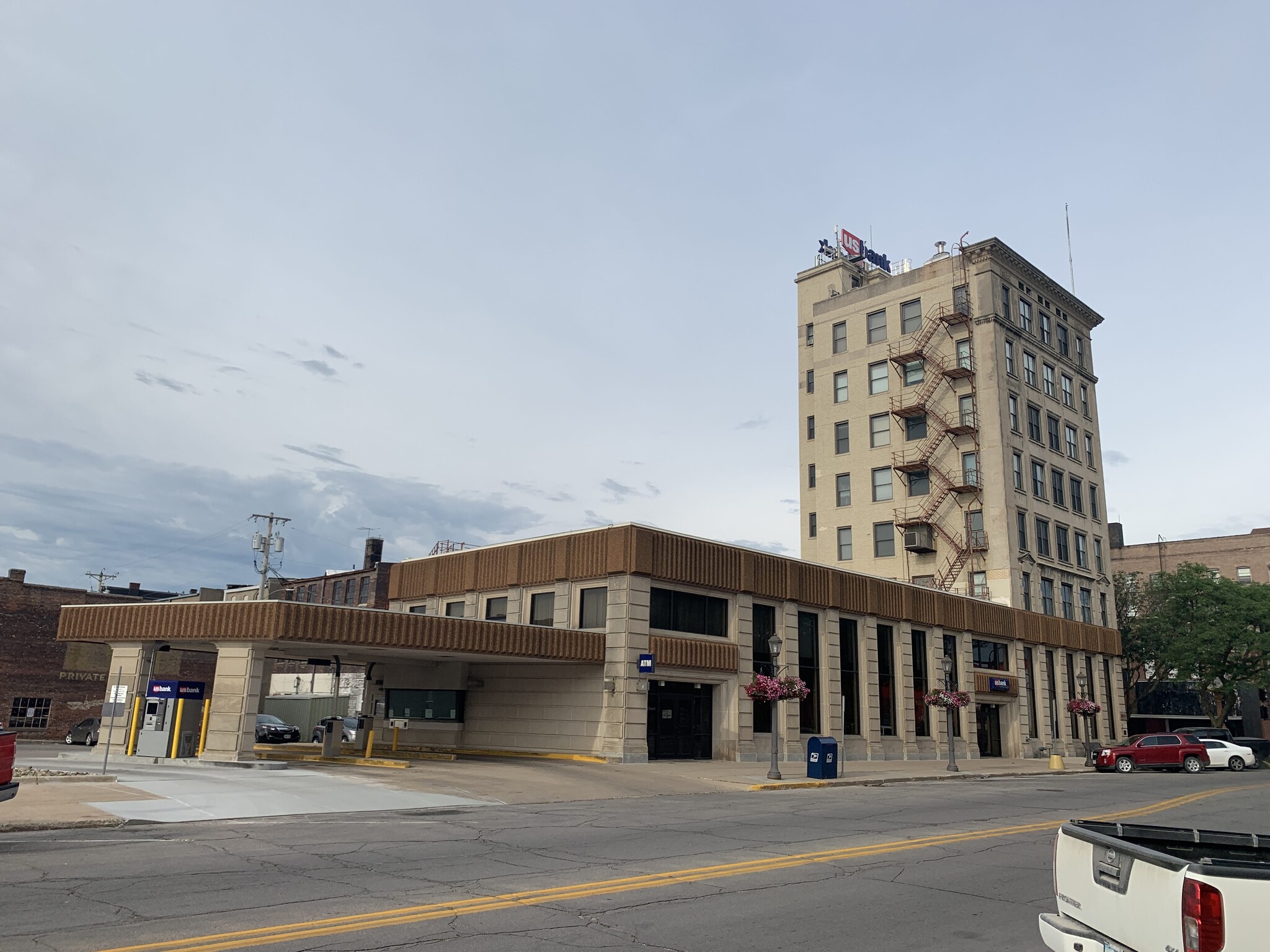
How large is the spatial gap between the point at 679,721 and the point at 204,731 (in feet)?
50.6

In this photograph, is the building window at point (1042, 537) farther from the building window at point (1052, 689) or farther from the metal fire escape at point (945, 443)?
the building window at point (1052, 689)

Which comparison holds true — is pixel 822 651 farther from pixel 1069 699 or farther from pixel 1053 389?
pixel 1053 389

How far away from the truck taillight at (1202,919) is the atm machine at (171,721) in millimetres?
27123

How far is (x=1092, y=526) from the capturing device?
63.0 m

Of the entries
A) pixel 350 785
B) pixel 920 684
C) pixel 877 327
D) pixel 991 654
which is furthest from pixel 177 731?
pixel 877 327

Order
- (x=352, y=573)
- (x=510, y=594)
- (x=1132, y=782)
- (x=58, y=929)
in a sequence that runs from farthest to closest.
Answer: (x=352, y=573) < (x=510, y=594) < (x=1132, y=782) < (x=58, y=929)

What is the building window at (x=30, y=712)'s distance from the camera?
1953 inches

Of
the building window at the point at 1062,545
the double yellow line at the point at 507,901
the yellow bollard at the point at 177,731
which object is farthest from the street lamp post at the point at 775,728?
the building window at the point at 1062,545

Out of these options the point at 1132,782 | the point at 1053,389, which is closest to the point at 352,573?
the point at 1053,389

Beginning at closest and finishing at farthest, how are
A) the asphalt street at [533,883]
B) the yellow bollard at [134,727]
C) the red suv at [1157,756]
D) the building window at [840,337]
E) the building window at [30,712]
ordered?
the asphalt street at [533,883] < the yellow bollard at [134,727] < the red suv at [1157,756] < the building window at [30,712] < the building window at [840,337]

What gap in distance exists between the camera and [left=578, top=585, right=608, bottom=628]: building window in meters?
32.5

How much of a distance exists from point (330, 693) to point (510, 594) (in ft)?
111

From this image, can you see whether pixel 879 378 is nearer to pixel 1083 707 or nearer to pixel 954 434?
pixel 954 434

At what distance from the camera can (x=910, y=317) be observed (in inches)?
2288
